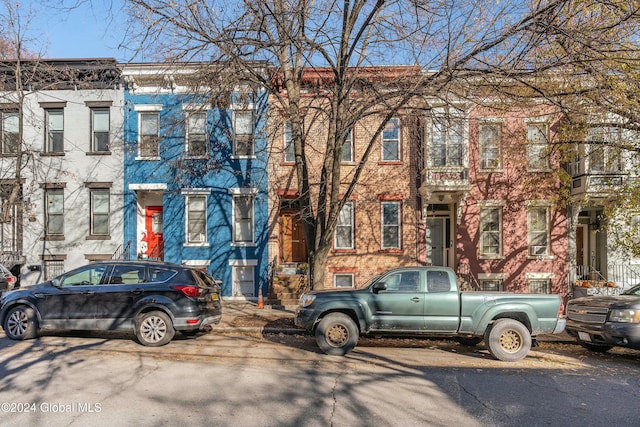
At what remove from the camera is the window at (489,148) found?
50.6 feet

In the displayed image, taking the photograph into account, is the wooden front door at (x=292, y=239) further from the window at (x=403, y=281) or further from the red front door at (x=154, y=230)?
the window at (x=403, y=281)

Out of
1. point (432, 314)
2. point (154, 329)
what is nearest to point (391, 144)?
point (432, 314)

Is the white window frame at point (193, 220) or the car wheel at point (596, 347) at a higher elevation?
the white window frame at point (193, 220)

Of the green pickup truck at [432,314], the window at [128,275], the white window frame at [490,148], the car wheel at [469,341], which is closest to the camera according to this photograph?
the green pickup truck at [432,314]

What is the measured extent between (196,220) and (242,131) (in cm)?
386

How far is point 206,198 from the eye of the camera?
52.4ft

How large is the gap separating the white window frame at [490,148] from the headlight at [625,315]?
313 inches

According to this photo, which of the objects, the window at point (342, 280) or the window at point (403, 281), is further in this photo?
the window at point (342, 280)

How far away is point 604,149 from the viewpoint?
13.2m

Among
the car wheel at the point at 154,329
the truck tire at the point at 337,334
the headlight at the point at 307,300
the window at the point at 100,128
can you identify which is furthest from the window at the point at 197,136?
the truck tire at the point at 337,334

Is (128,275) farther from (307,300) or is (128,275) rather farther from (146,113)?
(146,113)

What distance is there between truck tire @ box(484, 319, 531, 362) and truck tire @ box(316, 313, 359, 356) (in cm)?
261

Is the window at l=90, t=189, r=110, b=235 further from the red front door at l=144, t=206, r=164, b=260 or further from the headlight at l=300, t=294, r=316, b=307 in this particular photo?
the headlight at l=300, t=294, r=316, b=307

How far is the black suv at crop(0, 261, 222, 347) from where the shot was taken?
8555mm
